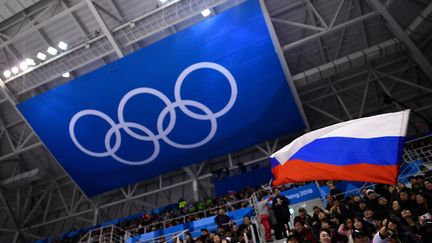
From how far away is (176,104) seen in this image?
15.9m

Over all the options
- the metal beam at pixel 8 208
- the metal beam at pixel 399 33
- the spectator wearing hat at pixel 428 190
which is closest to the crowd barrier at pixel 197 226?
the spectator wearing hat at pixel 428 190

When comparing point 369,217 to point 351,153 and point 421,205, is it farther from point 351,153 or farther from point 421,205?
point 351,153

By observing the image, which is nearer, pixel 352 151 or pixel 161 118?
pixel 352 151

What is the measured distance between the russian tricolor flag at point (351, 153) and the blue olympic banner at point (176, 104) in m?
9.65

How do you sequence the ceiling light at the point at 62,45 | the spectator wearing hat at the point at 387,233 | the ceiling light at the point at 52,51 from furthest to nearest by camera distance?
the ceiling light at the point at 52,51
the ceiling light at the point at 62,45
the spectator wearing hat at the point at 387,233

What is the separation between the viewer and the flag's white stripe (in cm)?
407

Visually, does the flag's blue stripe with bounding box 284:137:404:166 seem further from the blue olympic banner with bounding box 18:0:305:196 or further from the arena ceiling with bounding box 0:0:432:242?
the blue olympic banner with bounding box 18:0:305:196

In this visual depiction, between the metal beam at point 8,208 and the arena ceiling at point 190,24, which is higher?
the arena ceiling at point 190,24

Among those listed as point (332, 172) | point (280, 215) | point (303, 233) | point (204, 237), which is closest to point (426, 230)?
point (332, 172)

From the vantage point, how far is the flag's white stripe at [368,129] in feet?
13.4

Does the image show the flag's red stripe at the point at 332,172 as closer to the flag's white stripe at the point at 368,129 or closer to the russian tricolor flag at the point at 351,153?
the russian tricolor flag at the point at 351,153

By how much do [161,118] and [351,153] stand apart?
42.2 ft

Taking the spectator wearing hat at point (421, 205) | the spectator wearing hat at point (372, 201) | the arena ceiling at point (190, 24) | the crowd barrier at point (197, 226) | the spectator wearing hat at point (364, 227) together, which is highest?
the arena ceiling at point (190, 24)

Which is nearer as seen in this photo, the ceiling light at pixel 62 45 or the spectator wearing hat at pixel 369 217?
the spectator wearing hat at pixel 369 217
